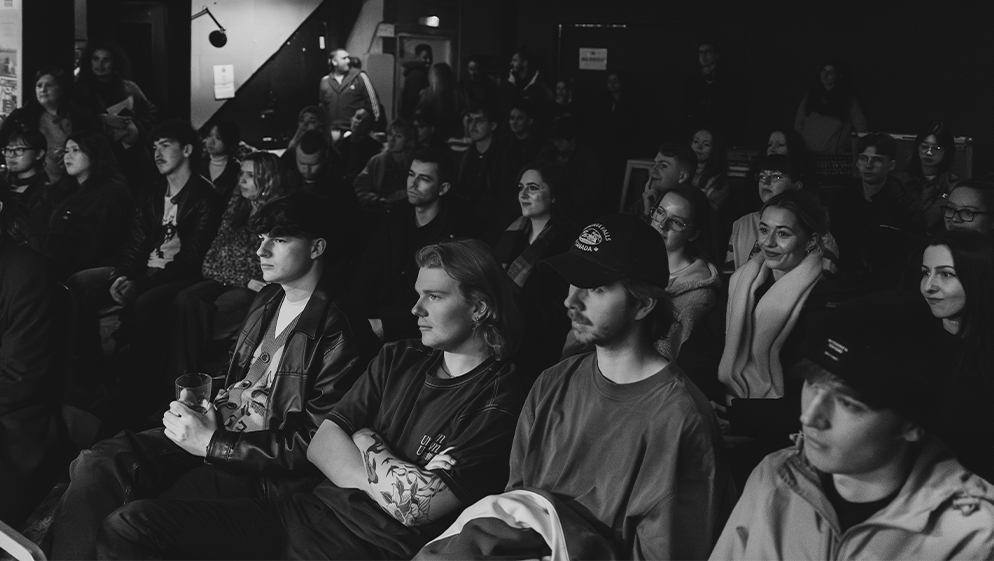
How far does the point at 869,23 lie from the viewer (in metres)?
9.55

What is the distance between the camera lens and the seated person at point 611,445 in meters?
2.07

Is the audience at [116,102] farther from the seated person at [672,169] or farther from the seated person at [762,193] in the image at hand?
the seated person at [762,193]

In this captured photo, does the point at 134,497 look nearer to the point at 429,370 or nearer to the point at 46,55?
the point at 429,370

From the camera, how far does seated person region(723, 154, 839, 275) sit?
4.89 m

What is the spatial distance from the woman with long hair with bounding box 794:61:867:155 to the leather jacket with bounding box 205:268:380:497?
6.66 metres

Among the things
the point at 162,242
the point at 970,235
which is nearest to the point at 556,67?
the point at 162,242

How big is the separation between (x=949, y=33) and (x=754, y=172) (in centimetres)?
438

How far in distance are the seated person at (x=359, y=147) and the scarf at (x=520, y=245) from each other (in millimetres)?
3634

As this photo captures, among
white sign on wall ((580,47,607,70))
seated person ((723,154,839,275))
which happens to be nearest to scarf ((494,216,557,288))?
seated person ((723,154,839,275))

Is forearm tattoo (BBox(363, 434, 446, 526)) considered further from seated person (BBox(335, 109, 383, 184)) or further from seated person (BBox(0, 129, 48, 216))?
seated person (BBox(335, 109, 383, 184))

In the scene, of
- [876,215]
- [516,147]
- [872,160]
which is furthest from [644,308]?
[516,147]

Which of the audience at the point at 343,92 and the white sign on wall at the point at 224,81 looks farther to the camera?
the audience at the point at 343,92

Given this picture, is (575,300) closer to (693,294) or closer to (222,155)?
(693,294)

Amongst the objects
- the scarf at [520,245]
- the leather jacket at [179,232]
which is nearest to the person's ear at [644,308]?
the scarf at [520,245]
